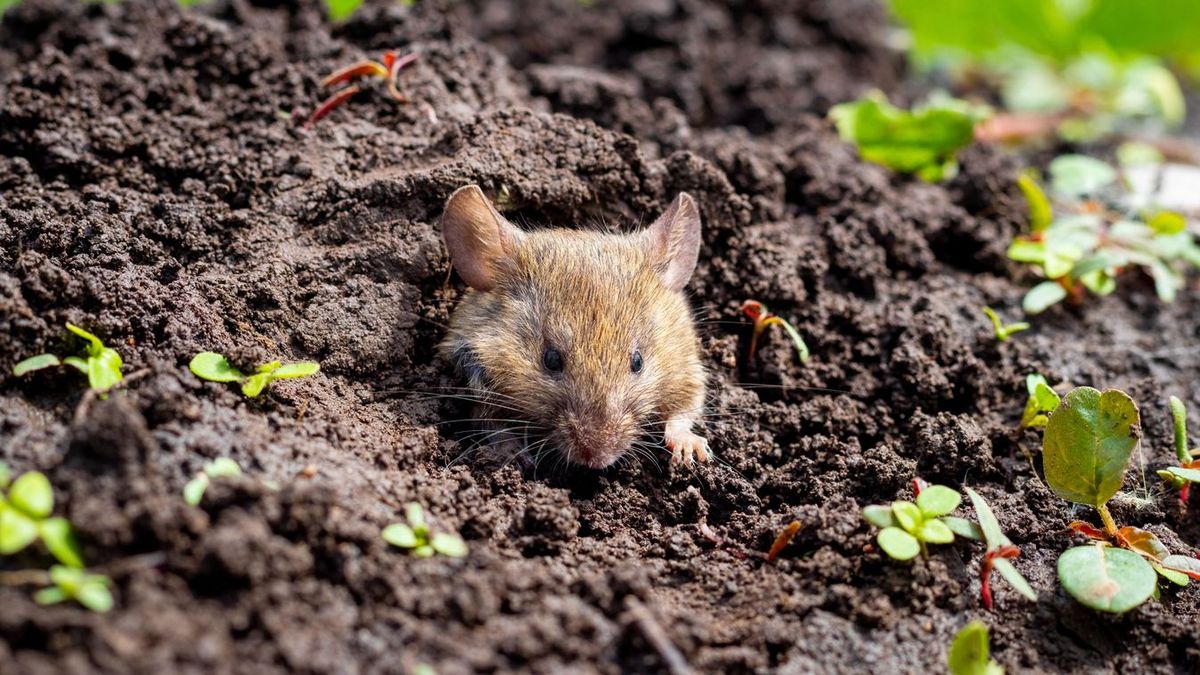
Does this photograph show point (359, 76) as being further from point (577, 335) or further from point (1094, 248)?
point (1094, 248)

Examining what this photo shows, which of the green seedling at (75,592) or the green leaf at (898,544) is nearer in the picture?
the green seedling at (75,592)

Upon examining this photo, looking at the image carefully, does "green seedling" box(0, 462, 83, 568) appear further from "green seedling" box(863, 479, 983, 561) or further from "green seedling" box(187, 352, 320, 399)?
"green seedling" box(863, 479, 983, 561)

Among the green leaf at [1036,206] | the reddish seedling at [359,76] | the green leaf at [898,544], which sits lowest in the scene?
the green leaf at [898,544]

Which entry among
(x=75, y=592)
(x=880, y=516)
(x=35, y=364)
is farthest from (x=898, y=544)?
(x=35, y=364)

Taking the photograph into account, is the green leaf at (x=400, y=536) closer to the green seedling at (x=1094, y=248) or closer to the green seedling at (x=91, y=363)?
the green seedling at (x=91, y=363)

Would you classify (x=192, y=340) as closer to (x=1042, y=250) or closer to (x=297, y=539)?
(x=297, y=539)

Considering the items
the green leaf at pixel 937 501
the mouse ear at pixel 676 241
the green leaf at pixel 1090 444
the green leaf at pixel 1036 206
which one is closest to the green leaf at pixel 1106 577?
the green leaf at pixel 1090 444

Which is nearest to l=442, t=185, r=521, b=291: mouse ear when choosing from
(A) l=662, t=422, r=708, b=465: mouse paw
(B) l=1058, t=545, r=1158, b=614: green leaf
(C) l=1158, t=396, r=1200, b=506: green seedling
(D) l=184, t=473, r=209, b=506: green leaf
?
(A) l=662, t=422, r=708, b=465: mouse paw
